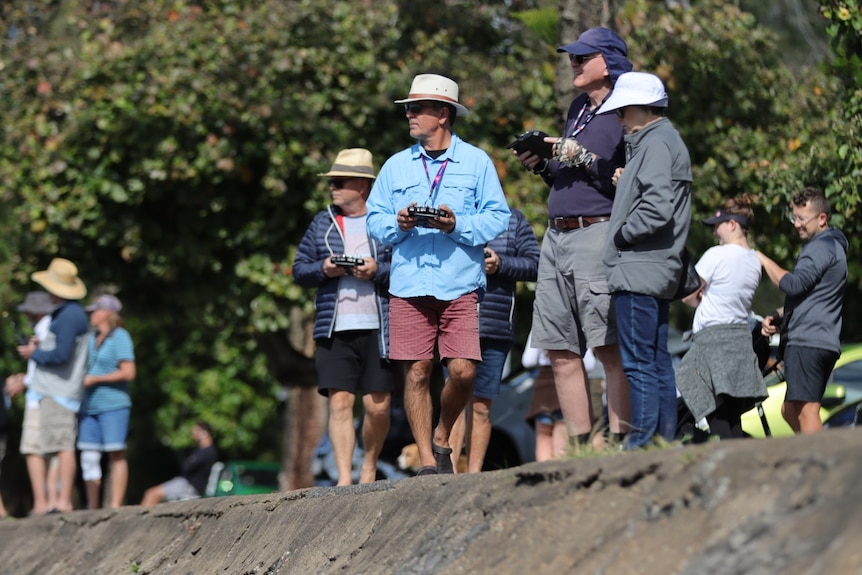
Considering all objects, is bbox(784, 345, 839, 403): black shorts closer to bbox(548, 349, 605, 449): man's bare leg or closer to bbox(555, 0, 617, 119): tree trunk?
bbox(548, 349, 605, 449): man's bare leg

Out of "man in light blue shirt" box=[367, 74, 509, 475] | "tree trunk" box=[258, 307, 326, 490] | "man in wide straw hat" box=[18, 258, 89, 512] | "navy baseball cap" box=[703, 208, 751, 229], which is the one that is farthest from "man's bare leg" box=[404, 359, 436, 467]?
"tree trunk" box=[258, 307, 326, 490]

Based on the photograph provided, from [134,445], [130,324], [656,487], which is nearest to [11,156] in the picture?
[656,487]

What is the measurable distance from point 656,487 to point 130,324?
23644mm

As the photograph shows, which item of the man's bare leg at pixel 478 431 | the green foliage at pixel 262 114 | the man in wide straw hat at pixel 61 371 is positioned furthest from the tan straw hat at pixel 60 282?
the man's bare leg at pixel 478 431

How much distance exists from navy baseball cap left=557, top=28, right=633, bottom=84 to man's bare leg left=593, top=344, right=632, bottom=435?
4.33ft

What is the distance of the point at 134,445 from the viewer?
3328cm

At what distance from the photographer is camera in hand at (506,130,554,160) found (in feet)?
22.4

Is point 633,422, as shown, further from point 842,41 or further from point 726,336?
point 842,41

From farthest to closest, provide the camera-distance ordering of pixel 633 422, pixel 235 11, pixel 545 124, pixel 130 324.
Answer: pixel 130 324 < pixel 235 11 < pixel 545 124 < pixel 633 422

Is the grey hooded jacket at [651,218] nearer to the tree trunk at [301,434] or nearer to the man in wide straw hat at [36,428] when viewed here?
the man in wide straw hat at [36,428]

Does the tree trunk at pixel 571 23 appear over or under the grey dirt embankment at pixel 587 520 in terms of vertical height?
over

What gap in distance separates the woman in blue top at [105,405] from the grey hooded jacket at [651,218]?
5402mm

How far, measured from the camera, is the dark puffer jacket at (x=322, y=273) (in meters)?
7.73

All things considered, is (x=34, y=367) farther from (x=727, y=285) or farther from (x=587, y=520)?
(x=587, y=520)
